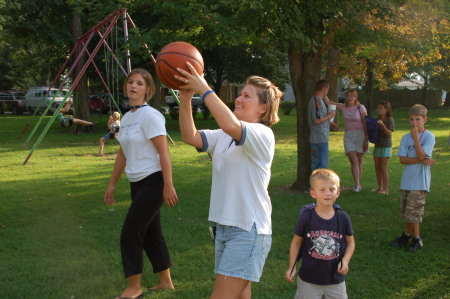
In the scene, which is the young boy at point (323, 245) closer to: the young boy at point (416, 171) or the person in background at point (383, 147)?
the young boy at point (416, 171)

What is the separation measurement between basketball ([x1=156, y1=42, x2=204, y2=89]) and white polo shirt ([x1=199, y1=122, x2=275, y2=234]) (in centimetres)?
54

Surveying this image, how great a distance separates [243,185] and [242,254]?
1.33ft

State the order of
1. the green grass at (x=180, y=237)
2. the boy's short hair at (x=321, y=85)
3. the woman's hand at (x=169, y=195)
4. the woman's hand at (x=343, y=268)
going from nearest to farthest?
the woman's hand at (x=343, y=268), the woman's hand at (x=169, y=195), the green grass at (x=180, y=237), the boy's short hair at (x=321, y=85)

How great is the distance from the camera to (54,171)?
39.9 ft

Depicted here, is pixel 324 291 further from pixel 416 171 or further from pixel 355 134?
pixel 355 134

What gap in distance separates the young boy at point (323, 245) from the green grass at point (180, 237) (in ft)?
4.01

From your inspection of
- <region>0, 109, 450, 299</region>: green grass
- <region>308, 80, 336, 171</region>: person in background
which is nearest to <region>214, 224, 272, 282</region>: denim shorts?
<region>0, 109, 450, 299</region>: green grass

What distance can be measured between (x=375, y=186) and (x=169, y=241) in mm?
5149

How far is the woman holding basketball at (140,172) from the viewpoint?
14.4 ft

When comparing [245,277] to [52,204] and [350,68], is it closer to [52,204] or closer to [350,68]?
[52,204]

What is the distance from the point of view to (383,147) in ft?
29.9

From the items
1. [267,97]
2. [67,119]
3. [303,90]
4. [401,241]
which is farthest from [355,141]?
[67,119]

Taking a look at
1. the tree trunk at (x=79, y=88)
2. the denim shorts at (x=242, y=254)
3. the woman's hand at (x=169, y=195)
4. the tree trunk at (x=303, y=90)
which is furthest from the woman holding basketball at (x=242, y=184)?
the tree trunk at (x=79, y=88)

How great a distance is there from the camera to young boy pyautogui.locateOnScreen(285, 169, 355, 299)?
3.47 meters
